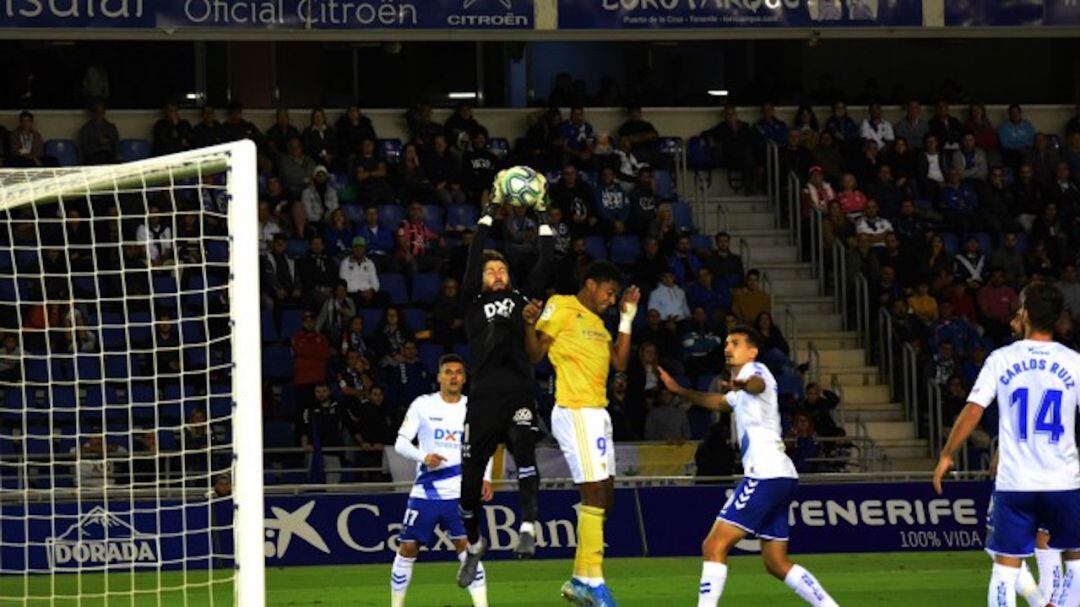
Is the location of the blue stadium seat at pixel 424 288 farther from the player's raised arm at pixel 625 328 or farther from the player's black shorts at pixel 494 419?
the player's raised arm at pixel 625 328

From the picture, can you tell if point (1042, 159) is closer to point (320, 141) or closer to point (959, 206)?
point (959, 206)

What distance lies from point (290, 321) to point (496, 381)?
11.0 meters

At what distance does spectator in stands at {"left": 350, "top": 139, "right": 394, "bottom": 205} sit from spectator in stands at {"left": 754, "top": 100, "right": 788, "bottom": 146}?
5.36 meters

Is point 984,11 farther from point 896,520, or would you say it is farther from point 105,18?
point 105,18

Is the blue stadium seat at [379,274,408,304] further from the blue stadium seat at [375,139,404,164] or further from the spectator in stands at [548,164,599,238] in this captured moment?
the blue stadium seat at [375,139,404,164]

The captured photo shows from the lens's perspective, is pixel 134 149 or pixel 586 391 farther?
pixel 134 149

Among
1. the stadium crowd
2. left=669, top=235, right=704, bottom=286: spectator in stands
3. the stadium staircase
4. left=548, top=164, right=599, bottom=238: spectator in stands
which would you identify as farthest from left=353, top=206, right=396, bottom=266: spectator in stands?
the stadium staircase

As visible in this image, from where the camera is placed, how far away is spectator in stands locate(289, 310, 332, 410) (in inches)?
894

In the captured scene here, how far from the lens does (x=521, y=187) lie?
13484mm

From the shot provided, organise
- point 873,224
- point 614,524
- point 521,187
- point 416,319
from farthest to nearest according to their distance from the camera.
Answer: point 873,224, point 416,319, point 614,524, point 521,187

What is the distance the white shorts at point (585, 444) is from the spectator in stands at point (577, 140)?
13746 millimetres

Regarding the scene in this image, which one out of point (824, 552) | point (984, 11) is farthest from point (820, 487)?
point (984, 11)

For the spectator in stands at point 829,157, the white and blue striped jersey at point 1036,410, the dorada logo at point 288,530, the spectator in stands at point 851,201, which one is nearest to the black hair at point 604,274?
the white and blue striped jersey at point 1036,410

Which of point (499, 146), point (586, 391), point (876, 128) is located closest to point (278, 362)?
point (499, 146)
